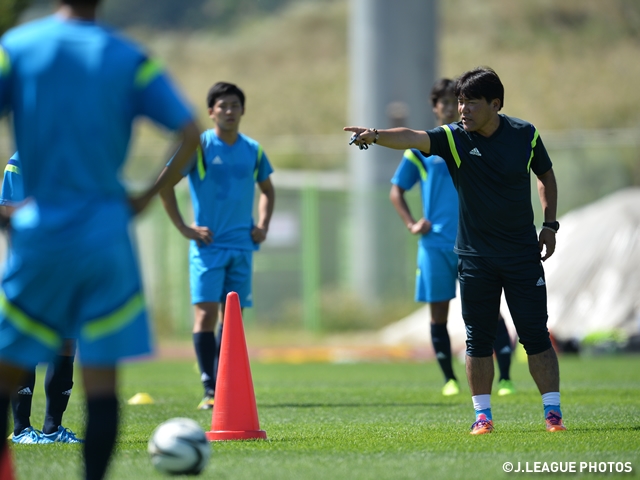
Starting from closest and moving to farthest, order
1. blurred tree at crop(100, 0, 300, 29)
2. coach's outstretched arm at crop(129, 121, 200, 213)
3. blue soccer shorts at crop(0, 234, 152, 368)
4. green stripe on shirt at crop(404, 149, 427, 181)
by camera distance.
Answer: blue soccer shorts at crop(0, 234, 152, 368) → coach's outstretched arm at crop(129, 121, 200, 213) → green stripe on shirt at crop(404, 149, 427, 181) → blurred tree at crop(100, 0, 300, 29)

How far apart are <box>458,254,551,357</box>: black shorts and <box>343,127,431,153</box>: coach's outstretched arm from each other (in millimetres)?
845

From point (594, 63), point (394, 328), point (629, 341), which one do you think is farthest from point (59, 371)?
point (594, 63)

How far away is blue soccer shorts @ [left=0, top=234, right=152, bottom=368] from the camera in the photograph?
4.55 meters

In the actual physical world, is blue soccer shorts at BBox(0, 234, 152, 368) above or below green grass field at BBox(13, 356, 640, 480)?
above

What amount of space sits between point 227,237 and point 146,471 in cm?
412

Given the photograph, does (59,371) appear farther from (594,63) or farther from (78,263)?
(594,63)

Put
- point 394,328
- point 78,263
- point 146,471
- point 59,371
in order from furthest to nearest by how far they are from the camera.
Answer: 1. point 394,328
2. point 59,371
3. point 146,471
4. point 78,263

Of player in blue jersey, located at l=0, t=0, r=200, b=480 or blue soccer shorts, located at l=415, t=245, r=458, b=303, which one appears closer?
player in blue jersey, located at l=0, t=0, r=200, b=480

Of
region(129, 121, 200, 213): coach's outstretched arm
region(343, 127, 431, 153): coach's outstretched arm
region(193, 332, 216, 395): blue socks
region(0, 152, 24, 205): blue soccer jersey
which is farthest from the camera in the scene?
region(193, 332, 216, 395): blue socks

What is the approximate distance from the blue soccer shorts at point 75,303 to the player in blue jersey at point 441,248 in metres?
5.77

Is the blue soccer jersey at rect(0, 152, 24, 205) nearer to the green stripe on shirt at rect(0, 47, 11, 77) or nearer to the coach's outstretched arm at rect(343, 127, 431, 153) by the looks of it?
→ the coach's outstretched arm at rect(343, 127, 431, 153)

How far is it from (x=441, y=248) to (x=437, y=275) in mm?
270

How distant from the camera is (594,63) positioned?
145 ft

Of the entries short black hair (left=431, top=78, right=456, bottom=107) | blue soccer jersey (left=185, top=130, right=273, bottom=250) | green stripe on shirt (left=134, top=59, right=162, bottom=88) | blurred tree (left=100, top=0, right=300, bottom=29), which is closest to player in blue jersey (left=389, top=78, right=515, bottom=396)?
short black hair (left=431, top=78, right=456, bottom=107)
